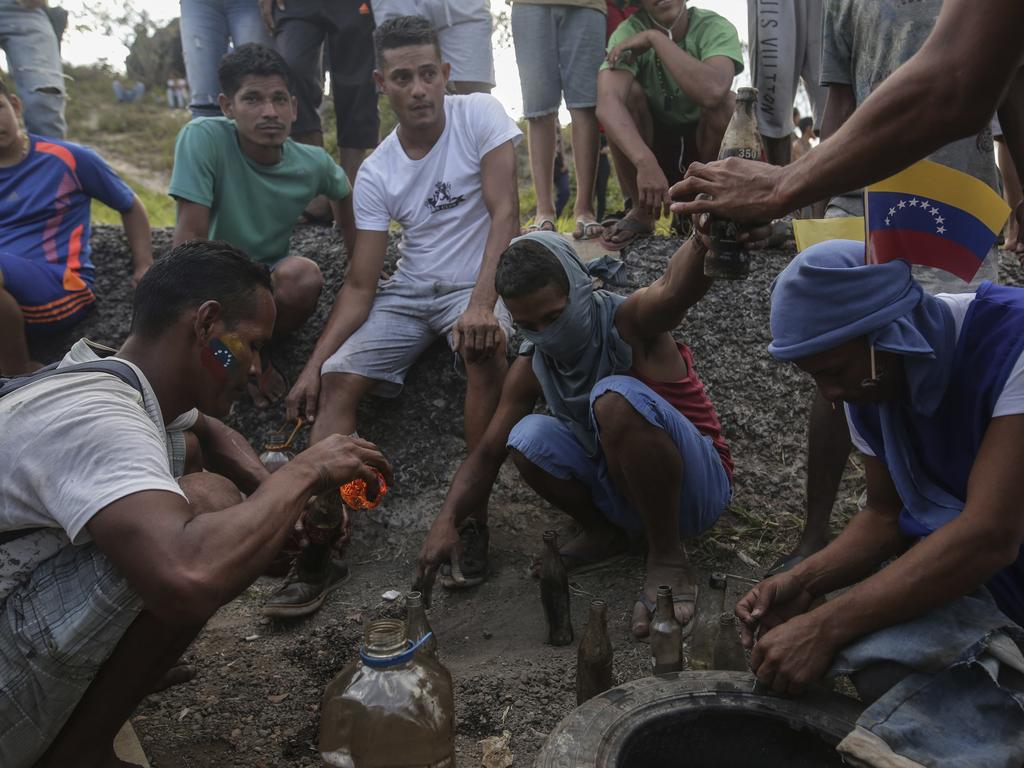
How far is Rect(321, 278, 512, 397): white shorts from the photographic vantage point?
171 inches

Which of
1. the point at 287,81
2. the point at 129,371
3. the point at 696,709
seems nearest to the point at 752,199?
the point at 696,709

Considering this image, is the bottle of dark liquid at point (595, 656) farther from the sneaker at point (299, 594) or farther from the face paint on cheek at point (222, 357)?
the sneaker at point (299, 594)

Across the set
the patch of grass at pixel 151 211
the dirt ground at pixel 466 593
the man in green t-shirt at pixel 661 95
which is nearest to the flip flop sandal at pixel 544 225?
the man in green t-shirt at pixel 661 95

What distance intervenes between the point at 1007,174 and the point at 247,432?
4436mm

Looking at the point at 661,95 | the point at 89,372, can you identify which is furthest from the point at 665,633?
the point at 661,95

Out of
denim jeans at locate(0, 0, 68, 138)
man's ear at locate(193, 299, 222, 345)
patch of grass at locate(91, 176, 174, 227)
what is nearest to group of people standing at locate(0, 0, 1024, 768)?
man's ear at locate(193, 299, 222, 345)

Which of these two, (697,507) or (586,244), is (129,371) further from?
(586,244)

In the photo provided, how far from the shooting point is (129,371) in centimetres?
230

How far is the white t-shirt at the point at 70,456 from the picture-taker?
197cm

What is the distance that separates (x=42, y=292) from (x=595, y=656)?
13.4 ft

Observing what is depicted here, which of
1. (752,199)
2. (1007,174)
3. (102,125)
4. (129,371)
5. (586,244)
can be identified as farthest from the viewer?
(102,125)

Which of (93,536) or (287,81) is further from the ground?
(287,81)

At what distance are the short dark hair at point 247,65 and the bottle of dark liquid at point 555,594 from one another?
3.07 meters

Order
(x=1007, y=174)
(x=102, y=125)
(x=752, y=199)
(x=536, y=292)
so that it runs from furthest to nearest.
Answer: (x=102, y=125) → (x=1007, y=174) → (x=536, y=292) → (x=752, y=199)
